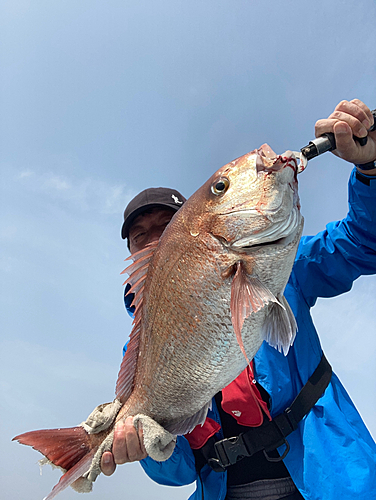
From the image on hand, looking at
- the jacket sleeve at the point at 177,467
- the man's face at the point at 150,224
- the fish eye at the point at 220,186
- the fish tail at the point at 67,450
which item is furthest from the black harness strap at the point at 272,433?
the man's face at the point at 150,224

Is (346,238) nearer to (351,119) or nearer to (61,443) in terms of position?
(351,119)

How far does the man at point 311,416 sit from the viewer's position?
6.61ft

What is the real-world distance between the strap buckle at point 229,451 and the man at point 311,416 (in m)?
0.10

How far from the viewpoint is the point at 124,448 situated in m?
1.99

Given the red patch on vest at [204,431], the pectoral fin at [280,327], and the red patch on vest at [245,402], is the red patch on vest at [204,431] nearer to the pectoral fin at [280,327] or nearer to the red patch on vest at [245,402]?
the red patch on vest at [245,402]

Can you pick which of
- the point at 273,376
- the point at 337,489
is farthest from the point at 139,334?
the point at 337,489

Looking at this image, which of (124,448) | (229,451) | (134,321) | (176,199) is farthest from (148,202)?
(229,451)

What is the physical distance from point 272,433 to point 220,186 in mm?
1886

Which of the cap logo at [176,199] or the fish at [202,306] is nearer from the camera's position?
the fish at [202,306]

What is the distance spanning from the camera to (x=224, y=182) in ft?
5.96

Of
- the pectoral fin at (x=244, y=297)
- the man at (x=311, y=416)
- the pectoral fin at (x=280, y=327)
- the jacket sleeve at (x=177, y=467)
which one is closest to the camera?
the pectoral fin at (x=244, y=297)

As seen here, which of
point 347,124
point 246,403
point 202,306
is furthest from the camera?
point 246,403

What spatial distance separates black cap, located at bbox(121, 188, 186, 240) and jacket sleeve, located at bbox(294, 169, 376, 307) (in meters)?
1.51

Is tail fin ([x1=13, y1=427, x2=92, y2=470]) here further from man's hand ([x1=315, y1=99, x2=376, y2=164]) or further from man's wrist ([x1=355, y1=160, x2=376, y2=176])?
man's wrist ([x1=355, y1=160, x2=376, y2=176])
